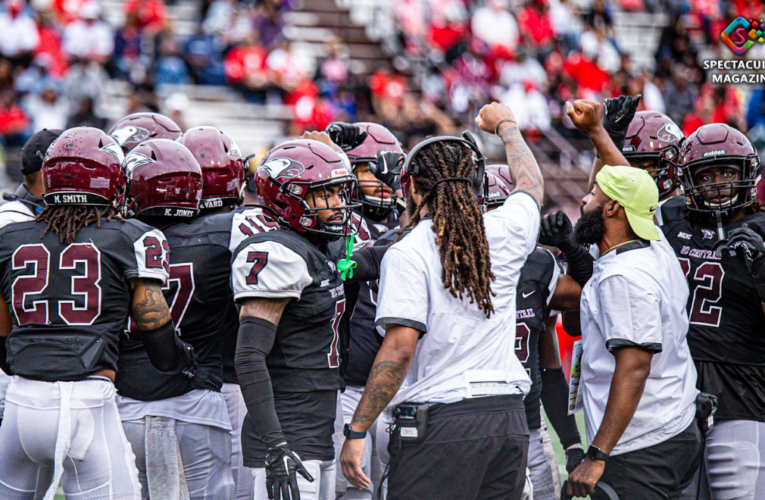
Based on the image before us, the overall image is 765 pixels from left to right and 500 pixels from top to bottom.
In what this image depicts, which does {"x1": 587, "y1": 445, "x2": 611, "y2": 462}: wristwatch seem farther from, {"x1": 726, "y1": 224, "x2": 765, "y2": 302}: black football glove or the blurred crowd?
the blurred crowd

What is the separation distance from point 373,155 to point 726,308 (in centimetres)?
214

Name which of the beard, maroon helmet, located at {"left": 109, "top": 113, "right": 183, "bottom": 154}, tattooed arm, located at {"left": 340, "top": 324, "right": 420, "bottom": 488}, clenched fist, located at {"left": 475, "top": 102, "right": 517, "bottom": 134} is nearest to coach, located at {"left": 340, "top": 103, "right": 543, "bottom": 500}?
tattooed arm, located at {"left": 340, "top": 324, "right": 420, "bottom": 488}

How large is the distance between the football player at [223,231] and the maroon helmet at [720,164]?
2.03 metres

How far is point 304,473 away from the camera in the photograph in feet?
10.4

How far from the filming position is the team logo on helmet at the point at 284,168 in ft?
12.2

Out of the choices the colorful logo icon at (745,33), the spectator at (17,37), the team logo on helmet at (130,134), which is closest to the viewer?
the team logo on helmet at (130,134)

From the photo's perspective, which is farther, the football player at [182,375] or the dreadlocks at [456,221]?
the football player at [182,375]

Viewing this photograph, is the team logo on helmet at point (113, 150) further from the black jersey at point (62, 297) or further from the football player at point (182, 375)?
the black jersey at point (62, 297)

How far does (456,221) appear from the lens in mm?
3402

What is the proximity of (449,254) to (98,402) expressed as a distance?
1.51 metres

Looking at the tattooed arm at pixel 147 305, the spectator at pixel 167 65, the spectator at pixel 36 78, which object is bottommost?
the tattooed arm at pixel 147 305

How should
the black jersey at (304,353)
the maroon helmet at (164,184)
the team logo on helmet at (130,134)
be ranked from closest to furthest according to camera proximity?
the black jersey at (304,353) < the maroon helmet at (164,184) < the team logo on helmet at (130,134)

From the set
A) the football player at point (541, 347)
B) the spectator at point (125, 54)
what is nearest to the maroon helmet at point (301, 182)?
the football player at point (541, 347)

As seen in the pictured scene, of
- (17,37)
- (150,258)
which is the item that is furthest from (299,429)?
(17,37)
